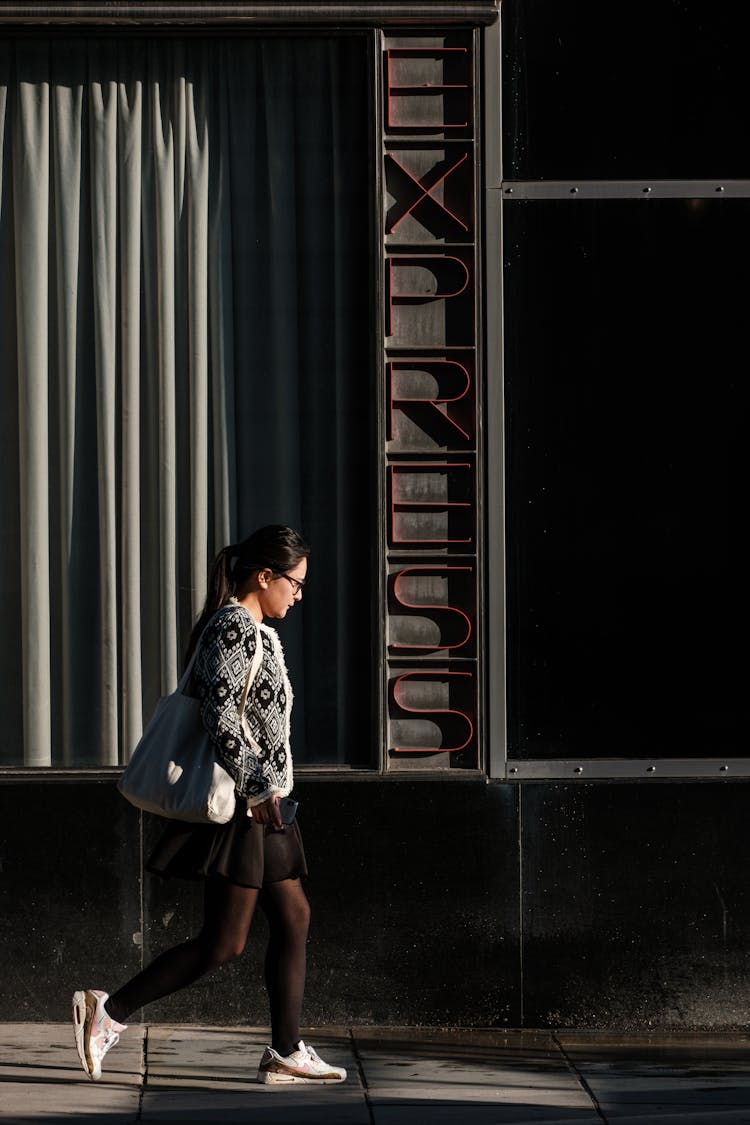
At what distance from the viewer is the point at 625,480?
6750mm

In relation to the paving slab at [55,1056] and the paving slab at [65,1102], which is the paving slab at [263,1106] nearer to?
the paving slab at [65,1102]

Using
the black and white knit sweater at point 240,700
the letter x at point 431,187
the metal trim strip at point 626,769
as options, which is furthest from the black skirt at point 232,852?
the letter x at point 431,187

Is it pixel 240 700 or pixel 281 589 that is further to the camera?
pixel 281 589

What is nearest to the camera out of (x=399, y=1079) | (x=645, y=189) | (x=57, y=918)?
(x=399, y=1079)

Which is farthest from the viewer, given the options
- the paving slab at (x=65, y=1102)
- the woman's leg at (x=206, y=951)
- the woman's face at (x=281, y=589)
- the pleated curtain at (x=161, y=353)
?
the pleated curtain at (x=161, y=353)

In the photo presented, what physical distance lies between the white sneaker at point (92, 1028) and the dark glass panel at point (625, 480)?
213 cm

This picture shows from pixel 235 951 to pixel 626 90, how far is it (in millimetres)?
3794

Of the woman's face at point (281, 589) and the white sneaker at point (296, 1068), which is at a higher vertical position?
the woman's face at point (281, 589)

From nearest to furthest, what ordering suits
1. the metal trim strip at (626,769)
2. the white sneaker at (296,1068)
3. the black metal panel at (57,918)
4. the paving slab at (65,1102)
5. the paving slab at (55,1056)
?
1. the paving slab at (65,1102)
2. the white sneaker at (296,1068)
3. the paving slab at (55,1056)
4. the black metal panel at (57,918)
5. the metal trim strip at (626,769)

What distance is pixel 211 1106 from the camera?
5.38 meters

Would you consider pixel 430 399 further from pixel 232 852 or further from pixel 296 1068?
pixel 296 1068

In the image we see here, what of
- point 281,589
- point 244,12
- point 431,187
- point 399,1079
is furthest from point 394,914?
point 244,12

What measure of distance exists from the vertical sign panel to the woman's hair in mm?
1318

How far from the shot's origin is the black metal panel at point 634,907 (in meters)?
6.59
